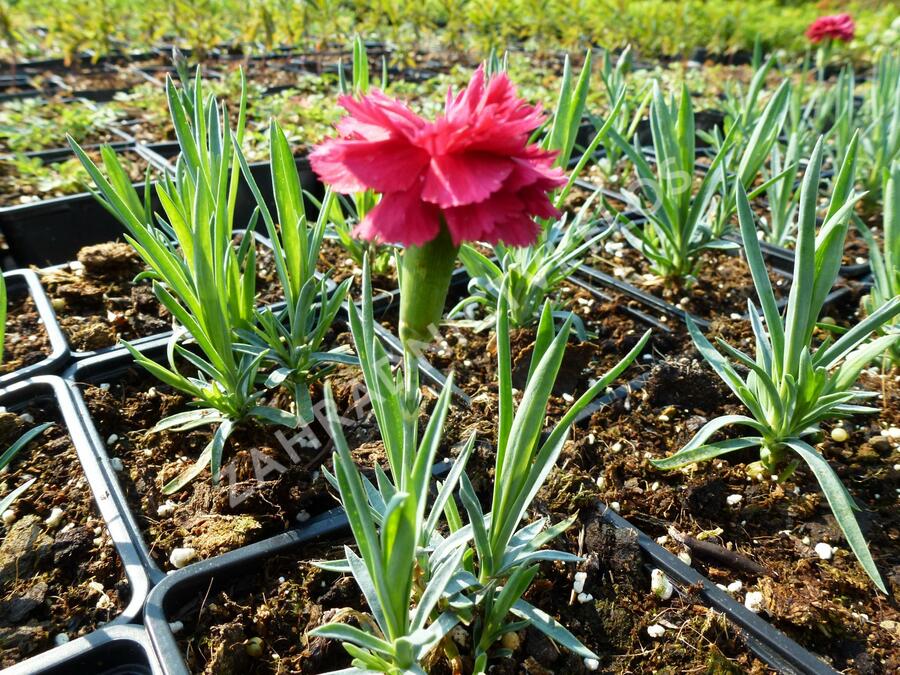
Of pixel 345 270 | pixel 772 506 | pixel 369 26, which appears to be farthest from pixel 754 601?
pixel 369 26

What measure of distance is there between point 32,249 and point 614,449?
1423mm

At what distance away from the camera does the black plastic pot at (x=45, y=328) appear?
101cm

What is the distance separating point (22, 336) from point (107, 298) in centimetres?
17

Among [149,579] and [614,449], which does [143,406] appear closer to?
[149,579]

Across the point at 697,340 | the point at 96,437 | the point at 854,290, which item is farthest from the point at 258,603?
the point at 854,290

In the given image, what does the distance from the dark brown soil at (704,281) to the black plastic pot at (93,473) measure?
3.82 feet

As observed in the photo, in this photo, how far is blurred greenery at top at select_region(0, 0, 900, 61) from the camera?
3.06 meters

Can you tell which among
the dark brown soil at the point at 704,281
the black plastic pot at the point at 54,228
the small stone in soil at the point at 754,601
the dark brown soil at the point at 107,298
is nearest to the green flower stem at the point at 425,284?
the small stone in soil at the point at 754,601

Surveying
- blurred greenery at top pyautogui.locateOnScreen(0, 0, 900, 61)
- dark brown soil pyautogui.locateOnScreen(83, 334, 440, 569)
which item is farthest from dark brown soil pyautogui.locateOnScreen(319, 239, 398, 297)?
blurred greenery at top pyautogui.locateOnScreen(0, 0, 900, 61)

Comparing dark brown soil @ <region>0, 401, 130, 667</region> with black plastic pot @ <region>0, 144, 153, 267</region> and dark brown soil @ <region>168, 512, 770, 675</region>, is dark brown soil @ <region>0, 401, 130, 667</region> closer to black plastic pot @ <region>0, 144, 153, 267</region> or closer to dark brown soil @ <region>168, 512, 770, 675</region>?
dark brown soil @ <region>168, 512, 770, 675</region>

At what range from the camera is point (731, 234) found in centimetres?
168

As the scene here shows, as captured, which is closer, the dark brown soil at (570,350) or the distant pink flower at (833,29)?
the dark brown soil at (570,350)

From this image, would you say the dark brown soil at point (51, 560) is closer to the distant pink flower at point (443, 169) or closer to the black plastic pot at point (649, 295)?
the distant pink flower at point (443, 169)

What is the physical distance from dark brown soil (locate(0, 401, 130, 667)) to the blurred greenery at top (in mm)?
2710
